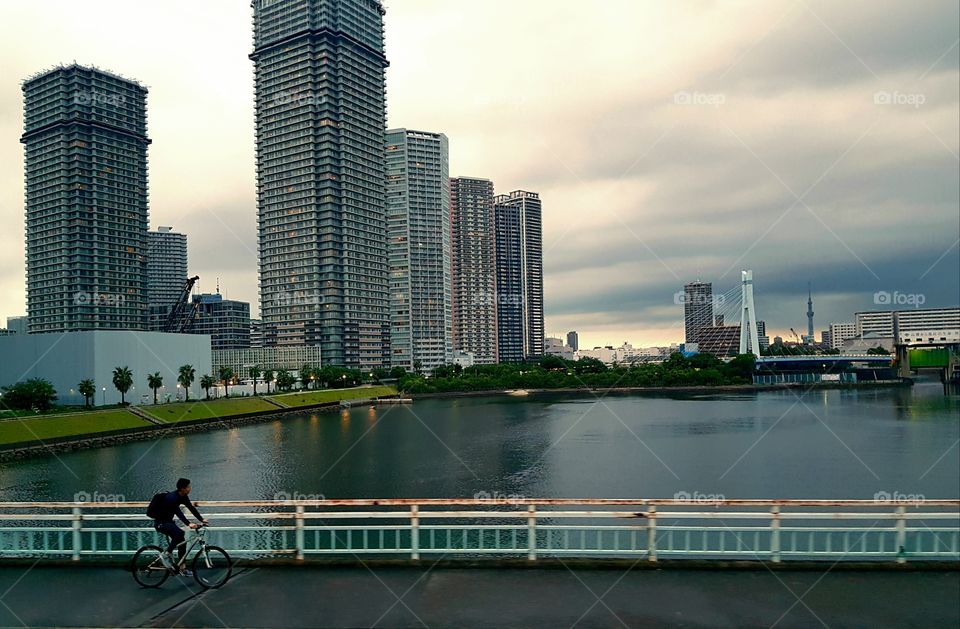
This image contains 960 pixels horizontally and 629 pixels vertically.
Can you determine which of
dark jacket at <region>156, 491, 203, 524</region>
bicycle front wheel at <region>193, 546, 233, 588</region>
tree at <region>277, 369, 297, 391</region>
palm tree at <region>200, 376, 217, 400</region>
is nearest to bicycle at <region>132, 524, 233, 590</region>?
bicycle front wheel at <region>193, 546, 233, 588</region>

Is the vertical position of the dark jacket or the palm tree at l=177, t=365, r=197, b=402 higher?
the dark jacket

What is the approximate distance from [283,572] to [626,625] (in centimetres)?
680

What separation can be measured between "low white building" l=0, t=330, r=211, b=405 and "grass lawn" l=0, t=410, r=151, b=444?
17265 millimetres

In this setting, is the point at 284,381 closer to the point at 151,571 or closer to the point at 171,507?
the point at 171,507

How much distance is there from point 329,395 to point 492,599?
492 feet

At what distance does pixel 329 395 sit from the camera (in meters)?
156

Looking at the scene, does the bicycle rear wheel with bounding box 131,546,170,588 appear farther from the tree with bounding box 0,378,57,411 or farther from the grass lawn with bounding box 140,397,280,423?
the grass lawn with bounding box 140,397,280,423

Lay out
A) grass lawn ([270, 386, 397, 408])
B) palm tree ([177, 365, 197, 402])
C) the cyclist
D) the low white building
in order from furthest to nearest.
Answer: grass lawn ([270, 386, 397, 408]), palm tree ([177, 365, 197, 402]), the low white building, the cyclist

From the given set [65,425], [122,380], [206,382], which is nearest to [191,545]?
[65,425]

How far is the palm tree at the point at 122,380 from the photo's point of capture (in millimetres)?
107375

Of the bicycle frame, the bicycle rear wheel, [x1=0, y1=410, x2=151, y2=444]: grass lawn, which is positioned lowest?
[x1=0, y1=410, x2=151, y2=444]: grass lawn

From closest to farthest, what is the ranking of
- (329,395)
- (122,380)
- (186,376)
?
(122,380), (186,376), (329,395)

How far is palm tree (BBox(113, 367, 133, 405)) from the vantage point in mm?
107375

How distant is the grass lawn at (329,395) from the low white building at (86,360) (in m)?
25.5
